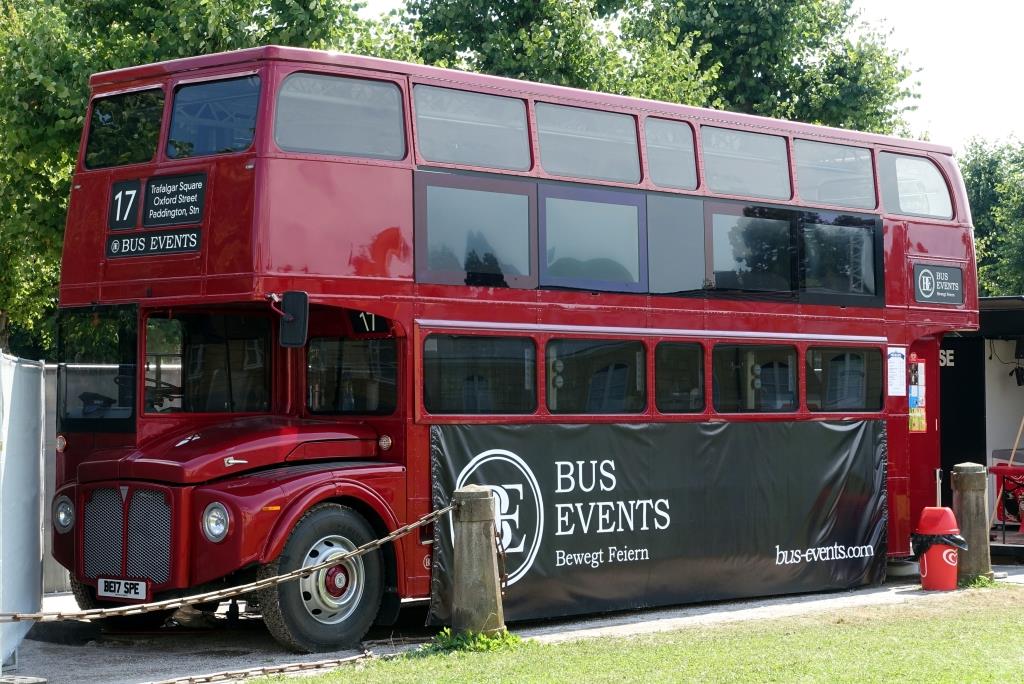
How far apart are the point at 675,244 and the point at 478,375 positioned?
245 centimetres

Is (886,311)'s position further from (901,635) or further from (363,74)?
(363,74)

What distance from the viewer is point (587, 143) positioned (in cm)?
1323

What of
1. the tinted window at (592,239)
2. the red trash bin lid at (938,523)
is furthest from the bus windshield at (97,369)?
the red trash bin lid at (938,523)

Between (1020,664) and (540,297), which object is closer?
(1020,664)

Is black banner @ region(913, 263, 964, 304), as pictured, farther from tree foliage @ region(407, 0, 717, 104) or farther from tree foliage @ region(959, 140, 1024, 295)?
tree foliage @ region(959, 140, 1024, 295)

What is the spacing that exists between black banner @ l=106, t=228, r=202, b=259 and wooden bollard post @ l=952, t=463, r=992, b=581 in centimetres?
786

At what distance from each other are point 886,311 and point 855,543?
2.31 m

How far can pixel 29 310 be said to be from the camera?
31.2 metres

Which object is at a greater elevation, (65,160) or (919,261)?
(65,160)

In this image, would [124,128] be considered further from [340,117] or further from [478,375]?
[478,375]

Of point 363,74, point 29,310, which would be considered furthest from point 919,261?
point 29,310

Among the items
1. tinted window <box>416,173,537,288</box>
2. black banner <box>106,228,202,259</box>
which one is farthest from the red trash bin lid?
black banner <box>106,228,202,259</box>

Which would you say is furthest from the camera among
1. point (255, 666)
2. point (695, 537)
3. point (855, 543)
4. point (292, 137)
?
point (855, 543)

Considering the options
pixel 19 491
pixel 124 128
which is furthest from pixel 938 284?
pixel 19 491
